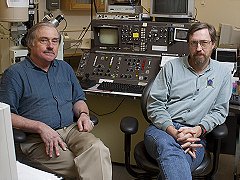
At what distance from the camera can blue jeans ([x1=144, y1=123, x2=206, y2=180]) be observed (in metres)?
2.09

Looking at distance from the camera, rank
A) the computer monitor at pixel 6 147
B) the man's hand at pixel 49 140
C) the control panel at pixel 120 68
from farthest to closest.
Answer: the control panel at pixel 120 68 → the man's hand at pixel 49 140 → the computer monitor at pixel 6 147

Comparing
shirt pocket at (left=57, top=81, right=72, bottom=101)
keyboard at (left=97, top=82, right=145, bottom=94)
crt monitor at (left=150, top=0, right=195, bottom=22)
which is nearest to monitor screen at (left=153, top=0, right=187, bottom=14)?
crt monitor at (left=150, top=0, right=195, bottom=22)

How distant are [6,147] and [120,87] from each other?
1730 mm

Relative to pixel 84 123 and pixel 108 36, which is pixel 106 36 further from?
pixel 84 123

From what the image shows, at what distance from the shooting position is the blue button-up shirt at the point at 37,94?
2.33 m

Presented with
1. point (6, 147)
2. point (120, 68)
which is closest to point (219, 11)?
point (120, 68)

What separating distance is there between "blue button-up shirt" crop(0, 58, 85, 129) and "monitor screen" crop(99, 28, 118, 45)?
2.52ft

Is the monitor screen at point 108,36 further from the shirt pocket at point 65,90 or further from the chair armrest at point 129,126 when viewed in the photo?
the chair armrest at point 129,126

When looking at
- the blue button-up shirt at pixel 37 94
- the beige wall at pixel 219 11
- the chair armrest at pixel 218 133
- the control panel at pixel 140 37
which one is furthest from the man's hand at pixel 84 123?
the beige wall at pixel 219 11

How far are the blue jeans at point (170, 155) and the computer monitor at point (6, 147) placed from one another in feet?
3.53

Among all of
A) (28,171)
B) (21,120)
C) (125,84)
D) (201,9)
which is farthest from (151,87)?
(201,9)

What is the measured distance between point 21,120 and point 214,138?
1.15 m

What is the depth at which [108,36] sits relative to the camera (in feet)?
10.5

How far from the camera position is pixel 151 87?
2.55 metres
